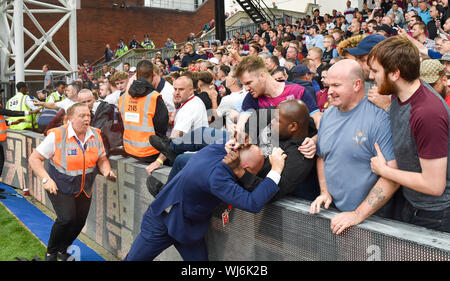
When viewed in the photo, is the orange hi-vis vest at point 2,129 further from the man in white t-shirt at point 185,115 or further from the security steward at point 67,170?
the man in white t-shirt at point 185,115

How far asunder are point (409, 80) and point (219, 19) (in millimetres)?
14740

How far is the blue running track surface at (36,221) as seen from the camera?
16.4ft

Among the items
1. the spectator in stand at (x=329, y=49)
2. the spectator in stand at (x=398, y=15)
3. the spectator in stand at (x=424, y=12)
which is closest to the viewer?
the spectator in stand at (x=329, y=49)

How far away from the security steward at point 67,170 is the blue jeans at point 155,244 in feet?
5.08

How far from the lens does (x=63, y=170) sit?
14.6ft

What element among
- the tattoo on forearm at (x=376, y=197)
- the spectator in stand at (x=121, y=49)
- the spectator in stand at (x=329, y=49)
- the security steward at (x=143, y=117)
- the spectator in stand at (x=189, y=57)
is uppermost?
the spectator in stand at (x=121, y=49)

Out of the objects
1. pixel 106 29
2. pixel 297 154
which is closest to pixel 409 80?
pixel 297 154

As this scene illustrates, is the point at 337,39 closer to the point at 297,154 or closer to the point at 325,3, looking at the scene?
the point at 297,154

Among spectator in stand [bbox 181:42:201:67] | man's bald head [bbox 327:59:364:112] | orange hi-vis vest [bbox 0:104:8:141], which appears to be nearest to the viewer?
man's bald head [bbox 327:59:364:112]

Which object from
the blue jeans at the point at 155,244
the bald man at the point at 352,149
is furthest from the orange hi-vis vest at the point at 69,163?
the bald man at the point at 352,149

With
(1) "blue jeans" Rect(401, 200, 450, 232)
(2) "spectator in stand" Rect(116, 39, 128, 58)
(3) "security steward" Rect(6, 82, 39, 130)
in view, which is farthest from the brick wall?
(1) "blue jeans" Rect(401, 200, 450, 232)

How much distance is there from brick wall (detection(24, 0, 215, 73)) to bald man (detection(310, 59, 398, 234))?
83.8 feet

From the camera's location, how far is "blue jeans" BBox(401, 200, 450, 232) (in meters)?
2.18

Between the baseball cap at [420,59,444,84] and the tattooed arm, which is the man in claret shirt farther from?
the tattooed arm
